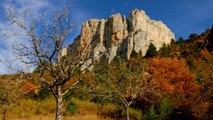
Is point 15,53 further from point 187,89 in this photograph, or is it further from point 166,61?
point 166,61

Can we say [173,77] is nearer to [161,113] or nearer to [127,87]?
[161,113]

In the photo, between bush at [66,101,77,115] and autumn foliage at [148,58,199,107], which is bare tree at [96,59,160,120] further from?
autumn foliage at [148,58,199,107]

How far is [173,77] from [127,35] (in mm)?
81533

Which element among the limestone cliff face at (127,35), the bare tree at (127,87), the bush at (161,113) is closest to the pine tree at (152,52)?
the limestone cliff face at (127,35)

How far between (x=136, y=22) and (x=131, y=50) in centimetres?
2414

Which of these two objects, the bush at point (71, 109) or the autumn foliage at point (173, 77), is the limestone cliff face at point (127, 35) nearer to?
the autumn foliage at point (173, 77)

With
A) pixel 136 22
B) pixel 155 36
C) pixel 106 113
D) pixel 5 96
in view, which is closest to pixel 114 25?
pixel 136 22

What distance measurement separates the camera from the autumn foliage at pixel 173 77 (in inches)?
1818

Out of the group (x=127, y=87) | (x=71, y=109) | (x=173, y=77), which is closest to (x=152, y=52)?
(x=173, y=77)

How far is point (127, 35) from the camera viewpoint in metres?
133

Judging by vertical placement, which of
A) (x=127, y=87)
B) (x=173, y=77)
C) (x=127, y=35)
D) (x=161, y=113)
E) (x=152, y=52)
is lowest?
(x=161, y=113)

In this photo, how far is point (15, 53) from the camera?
1405 cm

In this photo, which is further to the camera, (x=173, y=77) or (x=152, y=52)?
(x=152, y=52)

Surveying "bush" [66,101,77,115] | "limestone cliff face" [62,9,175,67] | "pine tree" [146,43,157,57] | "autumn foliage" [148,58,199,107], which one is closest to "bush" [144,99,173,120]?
"autumn foliage" [148,58,199,107]
